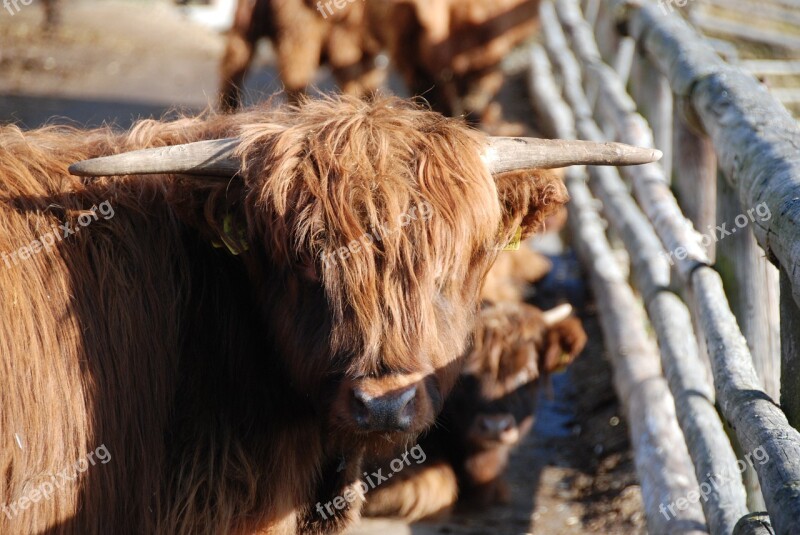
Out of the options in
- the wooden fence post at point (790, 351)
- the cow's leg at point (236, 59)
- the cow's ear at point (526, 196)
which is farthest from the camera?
the cow's leg at point (236, 59)

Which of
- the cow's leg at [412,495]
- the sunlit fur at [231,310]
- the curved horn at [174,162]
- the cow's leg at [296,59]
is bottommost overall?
the cow's leg at [412,495]

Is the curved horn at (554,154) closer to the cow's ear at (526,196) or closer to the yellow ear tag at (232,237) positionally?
the cow's ear at (526,196)

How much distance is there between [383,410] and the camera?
2664 millimetres

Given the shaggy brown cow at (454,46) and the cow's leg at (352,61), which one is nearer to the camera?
the cow's leg at (352,61)

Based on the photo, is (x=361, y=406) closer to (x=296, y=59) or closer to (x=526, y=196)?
(x=526, y=196)

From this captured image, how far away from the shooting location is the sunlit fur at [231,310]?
2.76 meters

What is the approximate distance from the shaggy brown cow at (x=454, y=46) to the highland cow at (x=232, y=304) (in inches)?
223

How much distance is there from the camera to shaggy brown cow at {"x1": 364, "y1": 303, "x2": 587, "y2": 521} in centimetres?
455

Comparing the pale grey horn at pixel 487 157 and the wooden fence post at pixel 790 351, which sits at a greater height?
the pale grey horn at pixel 487 157

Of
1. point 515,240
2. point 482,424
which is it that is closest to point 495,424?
point 482,424

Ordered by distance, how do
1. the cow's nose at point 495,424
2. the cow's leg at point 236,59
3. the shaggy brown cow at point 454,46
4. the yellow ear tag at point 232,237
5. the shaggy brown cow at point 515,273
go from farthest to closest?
the shaggy brown cow at point 454,46 < the cow's leg at point 236,59 < the shaggy brown cow at point 515,273 < the cow's nose at point 495,424 < the yellow ear tag at point 232,237

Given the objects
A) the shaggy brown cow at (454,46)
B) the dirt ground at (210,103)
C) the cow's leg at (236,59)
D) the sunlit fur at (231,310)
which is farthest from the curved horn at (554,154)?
the shaggy brown cow at (454,46)

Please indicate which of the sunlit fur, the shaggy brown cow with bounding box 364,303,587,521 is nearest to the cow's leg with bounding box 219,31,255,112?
the shaggy brown cow with bounding box 364,303,587,521

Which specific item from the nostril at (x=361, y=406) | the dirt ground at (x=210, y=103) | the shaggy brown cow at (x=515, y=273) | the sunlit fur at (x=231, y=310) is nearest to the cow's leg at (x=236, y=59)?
the dirt ground at (x=210, y=103)
